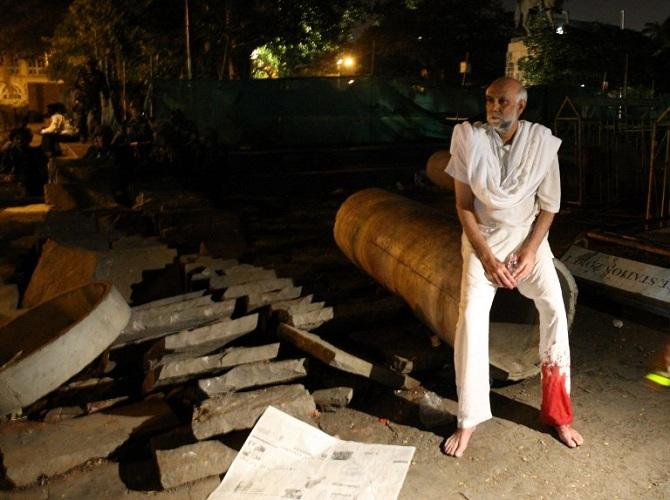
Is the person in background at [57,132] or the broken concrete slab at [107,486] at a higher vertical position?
the person in background at [57,132]

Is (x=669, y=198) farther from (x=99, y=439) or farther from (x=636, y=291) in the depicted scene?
(x=99, y=439)

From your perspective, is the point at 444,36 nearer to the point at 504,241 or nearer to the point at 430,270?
the point at 430,270

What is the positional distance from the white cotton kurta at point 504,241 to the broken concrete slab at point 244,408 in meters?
0.93

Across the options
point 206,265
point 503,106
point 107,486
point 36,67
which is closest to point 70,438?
point 107,486

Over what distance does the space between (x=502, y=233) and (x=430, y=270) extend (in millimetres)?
864

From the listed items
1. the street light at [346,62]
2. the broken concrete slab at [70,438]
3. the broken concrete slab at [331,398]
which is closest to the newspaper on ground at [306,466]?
the broken concrete slab at [331,398]

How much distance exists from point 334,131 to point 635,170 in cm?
678

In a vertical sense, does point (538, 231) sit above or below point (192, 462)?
above

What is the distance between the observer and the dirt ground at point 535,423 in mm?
3188

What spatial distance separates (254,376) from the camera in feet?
12.6

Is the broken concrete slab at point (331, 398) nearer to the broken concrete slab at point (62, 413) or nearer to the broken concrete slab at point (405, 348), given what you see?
the broken concrete slab at point (405, 348)

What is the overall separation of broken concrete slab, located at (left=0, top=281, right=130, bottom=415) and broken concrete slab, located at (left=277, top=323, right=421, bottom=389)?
45.2 inches

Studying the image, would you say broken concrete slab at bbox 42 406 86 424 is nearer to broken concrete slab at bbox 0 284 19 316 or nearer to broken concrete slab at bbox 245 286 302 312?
broken concrete slab at bbox 245 286 302 312

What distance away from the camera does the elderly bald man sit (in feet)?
10.7
